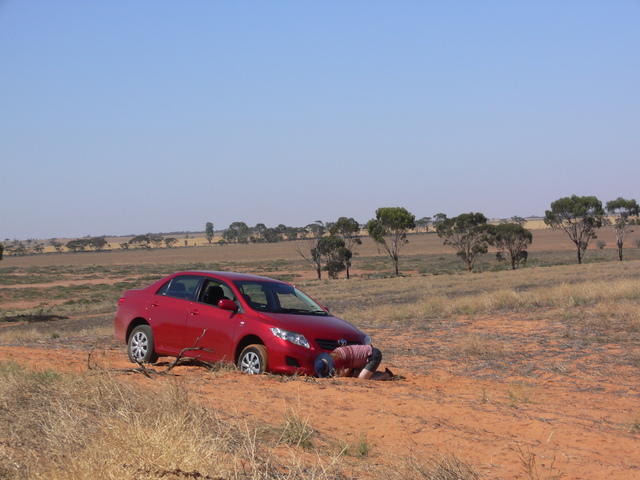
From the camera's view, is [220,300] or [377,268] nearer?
[220,300]

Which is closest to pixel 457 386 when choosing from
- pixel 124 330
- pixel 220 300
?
pixel 220 300

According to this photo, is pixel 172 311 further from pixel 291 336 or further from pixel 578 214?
pixel 578 214

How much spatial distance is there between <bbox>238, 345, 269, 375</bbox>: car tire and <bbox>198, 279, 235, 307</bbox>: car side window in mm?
1095

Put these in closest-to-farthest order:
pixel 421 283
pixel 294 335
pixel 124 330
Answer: pixel 294 335 < pixel 124 330 < pixel 421 283

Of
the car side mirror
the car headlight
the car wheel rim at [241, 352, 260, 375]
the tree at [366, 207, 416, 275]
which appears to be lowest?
the car wheel rim at [241, 352, 260, 375]

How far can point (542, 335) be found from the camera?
598 inches

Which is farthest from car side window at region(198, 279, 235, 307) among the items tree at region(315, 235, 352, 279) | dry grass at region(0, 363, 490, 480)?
tree at region(315, 235, 352, 279)

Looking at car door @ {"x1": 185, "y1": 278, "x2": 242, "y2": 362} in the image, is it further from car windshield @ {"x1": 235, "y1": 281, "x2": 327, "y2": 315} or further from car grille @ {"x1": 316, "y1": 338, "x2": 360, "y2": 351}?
car grille @ {"x1": 316, "y1": 338, "x2": 360, "y2": 351}

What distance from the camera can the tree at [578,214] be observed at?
187 ft

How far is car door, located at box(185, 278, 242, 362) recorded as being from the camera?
9.94 m

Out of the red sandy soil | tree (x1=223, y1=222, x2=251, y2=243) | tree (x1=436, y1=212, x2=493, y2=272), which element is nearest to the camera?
the red sandy soil

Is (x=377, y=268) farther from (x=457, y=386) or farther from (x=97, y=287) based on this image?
(x=457, y=386)

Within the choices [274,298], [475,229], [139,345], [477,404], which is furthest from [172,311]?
[475,229]

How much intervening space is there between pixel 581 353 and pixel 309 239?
53.9 m
